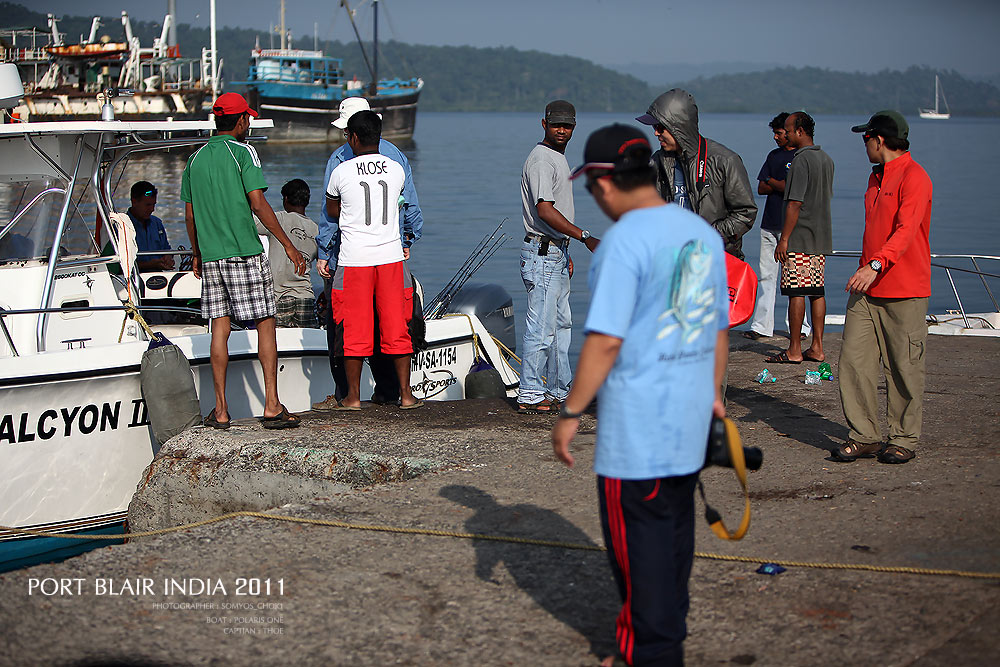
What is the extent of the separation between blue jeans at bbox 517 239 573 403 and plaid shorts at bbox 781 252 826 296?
8.30 ft

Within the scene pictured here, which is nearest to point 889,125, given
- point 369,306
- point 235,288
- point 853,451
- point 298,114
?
point 853,451

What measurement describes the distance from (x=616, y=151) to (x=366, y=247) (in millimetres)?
3526

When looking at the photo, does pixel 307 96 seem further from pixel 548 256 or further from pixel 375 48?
pixel 548 256

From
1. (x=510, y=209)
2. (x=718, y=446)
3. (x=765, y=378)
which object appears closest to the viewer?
(x=718, y=446)

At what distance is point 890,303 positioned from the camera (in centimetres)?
545

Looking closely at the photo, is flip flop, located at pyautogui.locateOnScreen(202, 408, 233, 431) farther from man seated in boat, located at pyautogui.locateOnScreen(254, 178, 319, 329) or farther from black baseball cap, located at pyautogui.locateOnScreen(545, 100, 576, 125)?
black baseball cap, located at pyautogui.locateOnScreen(545, 100, 576, 125)

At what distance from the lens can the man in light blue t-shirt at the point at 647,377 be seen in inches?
120

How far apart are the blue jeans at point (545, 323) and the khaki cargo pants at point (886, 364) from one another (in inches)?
69.8

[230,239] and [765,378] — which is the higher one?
[230,239]

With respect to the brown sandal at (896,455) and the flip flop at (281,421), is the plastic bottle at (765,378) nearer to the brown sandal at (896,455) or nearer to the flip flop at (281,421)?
the brown sandal at (896,455)

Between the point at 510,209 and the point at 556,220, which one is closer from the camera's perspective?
the point at 556,220

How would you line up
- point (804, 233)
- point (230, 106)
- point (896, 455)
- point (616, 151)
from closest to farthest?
point (616, 151), point (896, 455), point (230, 106), point (804, 233)

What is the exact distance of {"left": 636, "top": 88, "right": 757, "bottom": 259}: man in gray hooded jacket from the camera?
19.3 feet

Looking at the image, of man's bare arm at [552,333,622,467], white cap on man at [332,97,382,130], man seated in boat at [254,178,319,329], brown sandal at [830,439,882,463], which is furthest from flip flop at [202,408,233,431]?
man's bare arm at [552,333,622,467]
